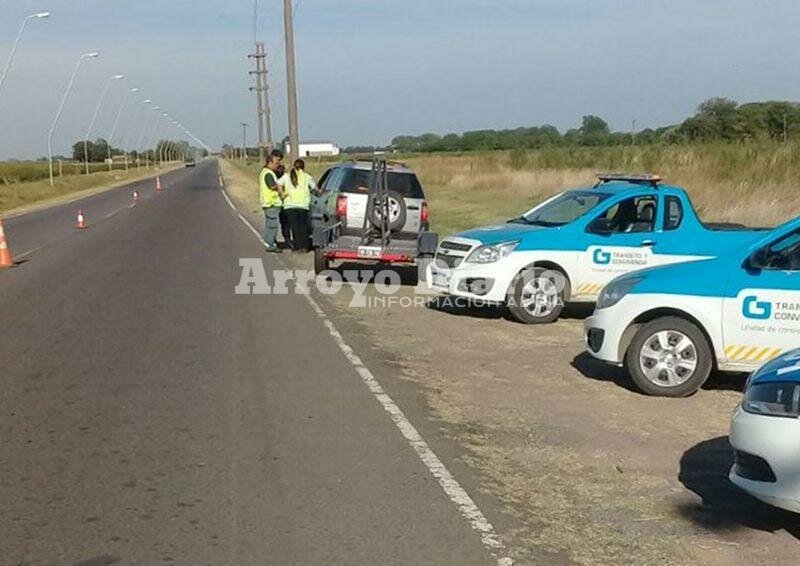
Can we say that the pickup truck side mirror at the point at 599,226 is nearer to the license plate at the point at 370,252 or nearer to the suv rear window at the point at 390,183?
the license plate at the point at 370,252

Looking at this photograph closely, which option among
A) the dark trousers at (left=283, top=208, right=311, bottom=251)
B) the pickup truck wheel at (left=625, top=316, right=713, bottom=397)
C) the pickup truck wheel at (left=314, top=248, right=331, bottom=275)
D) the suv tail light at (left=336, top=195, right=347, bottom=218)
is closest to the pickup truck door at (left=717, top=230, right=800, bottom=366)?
the pickup truck wheel at (left=625, top=316, right=713, bottom=397)

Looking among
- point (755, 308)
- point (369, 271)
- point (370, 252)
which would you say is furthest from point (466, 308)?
point (755, 308)

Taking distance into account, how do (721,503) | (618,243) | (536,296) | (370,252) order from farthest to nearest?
(370,252), (536,296), (618,243), (721,503)

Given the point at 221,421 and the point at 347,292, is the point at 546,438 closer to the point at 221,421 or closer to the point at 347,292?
the point at 221,421

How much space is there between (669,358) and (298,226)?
42.2 ft

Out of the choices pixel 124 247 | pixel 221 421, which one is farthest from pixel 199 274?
pixel 221 421

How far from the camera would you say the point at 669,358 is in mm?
7902

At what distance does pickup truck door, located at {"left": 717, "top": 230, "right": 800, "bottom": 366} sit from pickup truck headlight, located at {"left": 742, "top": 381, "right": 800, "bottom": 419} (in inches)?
98.9

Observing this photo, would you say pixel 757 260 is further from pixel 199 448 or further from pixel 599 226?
pixel 199 448

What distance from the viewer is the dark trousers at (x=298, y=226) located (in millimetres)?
19562

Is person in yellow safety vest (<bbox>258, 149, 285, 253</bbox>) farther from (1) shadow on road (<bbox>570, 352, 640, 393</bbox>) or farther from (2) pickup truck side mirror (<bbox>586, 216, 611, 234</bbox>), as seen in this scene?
(1) shadow on road (<bbox>570, 352, 640, 393</bbox>)

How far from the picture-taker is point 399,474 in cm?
587

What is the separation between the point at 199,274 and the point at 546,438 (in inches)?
421

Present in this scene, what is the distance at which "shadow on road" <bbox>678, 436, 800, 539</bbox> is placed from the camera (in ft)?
16.9
